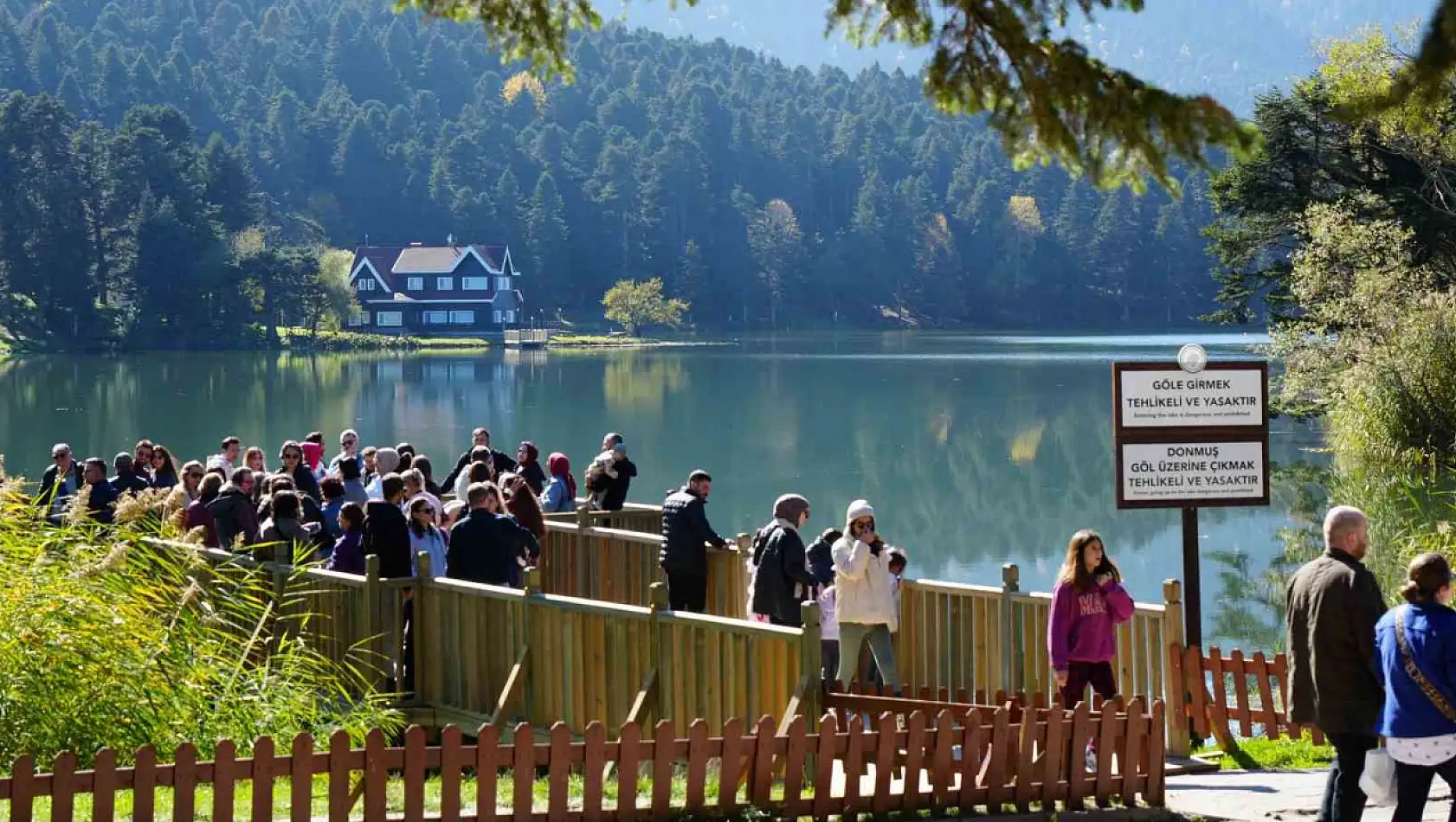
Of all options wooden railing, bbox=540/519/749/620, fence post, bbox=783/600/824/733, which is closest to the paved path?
fence post, bbox=783/600/824/733

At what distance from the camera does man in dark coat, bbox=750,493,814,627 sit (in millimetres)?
10953

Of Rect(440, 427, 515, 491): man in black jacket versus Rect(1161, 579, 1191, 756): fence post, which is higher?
Rect(440, 427, 515, 491): man in black jacket

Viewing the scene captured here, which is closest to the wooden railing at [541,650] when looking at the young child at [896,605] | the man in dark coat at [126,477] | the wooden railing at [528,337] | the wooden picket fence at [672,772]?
the wooden picket fence at [672,772]

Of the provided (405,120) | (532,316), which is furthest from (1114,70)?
(405,120)

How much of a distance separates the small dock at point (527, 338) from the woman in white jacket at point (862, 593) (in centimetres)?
11247

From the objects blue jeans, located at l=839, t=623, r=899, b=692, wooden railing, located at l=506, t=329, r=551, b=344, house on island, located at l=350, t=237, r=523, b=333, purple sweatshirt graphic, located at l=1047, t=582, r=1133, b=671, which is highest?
house on island, located at l=350, t=237, r=523, b=333

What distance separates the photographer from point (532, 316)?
5871 inches

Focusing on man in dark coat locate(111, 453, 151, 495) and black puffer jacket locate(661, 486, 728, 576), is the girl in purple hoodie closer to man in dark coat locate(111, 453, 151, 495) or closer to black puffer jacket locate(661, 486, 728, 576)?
black puffer jacket locate(661, 486, 728, 576)

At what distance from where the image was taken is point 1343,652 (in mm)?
7090

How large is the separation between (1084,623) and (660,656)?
2.22m

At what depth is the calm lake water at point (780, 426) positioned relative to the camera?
3198 centimetres

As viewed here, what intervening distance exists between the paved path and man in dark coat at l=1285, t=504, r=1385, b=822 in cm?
70

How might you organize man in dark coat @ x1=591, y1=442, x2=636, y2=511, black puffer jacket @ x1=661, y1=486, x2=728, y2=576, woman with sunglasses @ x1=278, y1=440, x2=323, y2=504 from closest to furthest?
black puffer jacket @ x1=661, y1=486, x2=728, y2=576
woman with sunglasses @ x1=278, y1=440, x2=323, y2=504
man in dark coat @ x1=591, y1=442, x2=636, y2=511

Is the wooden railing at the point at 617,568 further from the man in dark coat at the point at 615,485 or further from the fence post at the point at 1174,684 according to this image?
the fence post at the point at 1174,684
